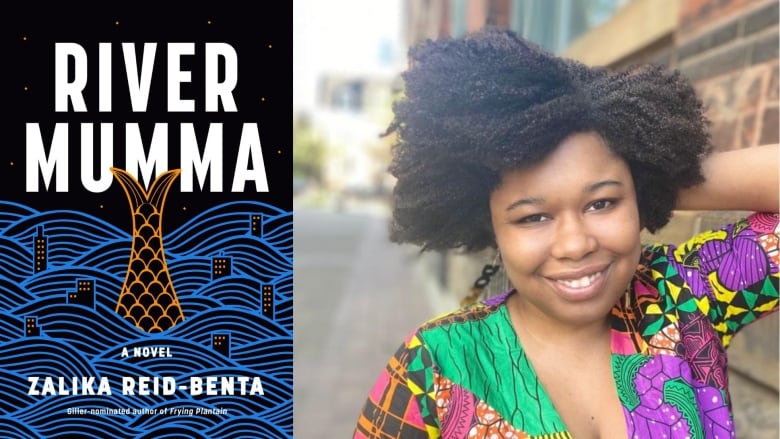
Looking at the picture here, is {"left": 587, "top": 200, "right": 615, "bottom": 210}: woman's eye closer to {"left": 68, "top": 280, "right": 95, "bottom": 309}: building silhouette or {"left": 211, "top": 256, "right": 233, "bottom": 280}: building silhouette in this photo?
{"left": 211, "top": 256, "right": 233, "bottom": 280}: building silhouette

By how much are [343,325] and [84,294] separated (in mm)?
5431

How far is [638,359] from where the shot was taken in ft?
4.46

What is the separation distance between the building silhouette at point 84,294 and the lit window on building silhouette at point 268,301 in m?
0.39

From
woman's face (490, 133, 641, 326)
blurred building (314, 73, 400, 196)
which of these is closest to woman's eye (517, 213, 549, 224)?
woman's face (490, 133, 641, 326)

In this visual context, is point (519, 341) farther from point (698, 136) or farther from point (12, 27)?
point (12, 27)

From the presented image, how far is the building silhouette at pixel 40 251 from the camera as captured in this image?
1778 millimetres

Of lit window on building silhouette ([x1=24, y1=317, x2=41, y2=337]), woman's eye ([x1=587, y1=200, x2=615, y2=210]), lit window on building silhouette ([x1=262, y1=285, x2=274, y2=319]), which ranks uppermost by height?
woman's eye ([x1=587, y1=200, x2=615, y2=210])

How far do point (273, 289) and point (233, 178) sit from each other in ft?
0.90

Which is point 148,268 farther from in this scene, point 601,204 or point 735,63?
point 735,63

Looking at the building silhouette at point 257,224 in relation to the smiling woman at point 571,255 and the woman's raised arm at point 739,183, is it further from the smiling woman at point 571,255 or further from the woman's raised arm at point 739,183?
the woman's raised arm at point 739,183

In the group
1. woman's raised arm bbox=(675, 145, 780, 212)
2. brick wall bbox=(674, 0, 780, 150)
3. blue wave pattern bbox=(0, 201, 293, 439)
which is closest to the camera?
woman's raised arm bbox=(675, 145, 780, 212)

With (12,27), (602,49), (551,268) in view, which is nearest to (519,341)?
(551,268)

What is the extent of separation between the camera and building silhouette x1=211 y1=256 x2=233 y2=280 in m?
1.82

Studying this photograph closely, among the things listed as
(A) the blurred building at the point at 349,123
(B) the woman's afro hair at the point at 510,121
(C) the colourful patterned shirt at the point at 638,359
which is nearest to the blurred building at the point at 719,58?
(B) the woman's afro hair at the point at 510,121
